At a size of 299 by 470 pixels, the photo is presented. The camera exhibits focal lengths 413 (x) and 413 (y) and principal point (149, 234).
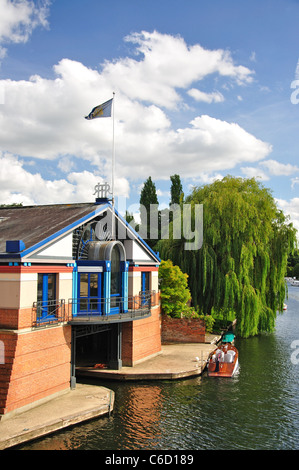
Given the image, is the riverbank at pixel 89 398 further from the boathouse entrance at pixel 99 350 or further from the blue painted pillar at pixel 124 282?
the blue painted pillar at pixel 124 282

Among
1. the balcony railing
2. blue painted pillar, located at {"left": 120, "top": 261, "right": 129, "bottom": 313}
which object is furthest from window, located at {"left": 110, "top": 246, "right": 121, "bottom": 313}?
blue painted pillar, located at {"left": 120, "top": 261, "right": 129, "bottom": 313}

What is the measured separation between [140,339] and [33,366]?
9193 mm

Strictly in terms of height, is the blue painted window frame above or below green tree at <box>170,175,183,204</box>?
below

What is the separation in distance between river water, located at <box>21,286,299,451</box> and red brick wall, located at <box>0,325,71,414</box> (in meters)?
2.38

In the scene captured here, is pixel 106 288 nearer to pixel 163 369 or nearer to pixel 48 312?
pixel 48 312

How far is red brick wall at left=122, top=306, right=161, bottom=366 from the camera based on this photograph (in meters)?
24.7

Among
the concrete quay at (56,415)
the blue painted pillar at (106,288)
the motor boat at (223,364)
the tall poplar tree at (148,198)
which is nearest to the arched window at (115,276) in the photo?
the blue painted pillar at (106,288)

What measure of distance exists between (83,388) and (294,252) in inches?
932

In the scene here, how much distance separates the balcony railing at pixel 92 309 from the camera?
1871cm

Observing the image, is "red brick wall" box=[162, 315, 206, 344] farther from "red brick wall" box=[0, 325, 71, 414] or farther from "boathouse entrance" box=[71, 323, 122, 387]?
"red brick wall" box=[0, 325, 71, 414]

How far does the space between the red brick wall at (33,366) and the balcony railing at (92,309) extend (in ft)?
1.81

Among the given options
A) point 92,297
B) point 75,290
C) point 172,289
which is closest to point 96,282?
point 92,297

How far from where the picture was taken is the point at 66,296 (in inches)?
797
